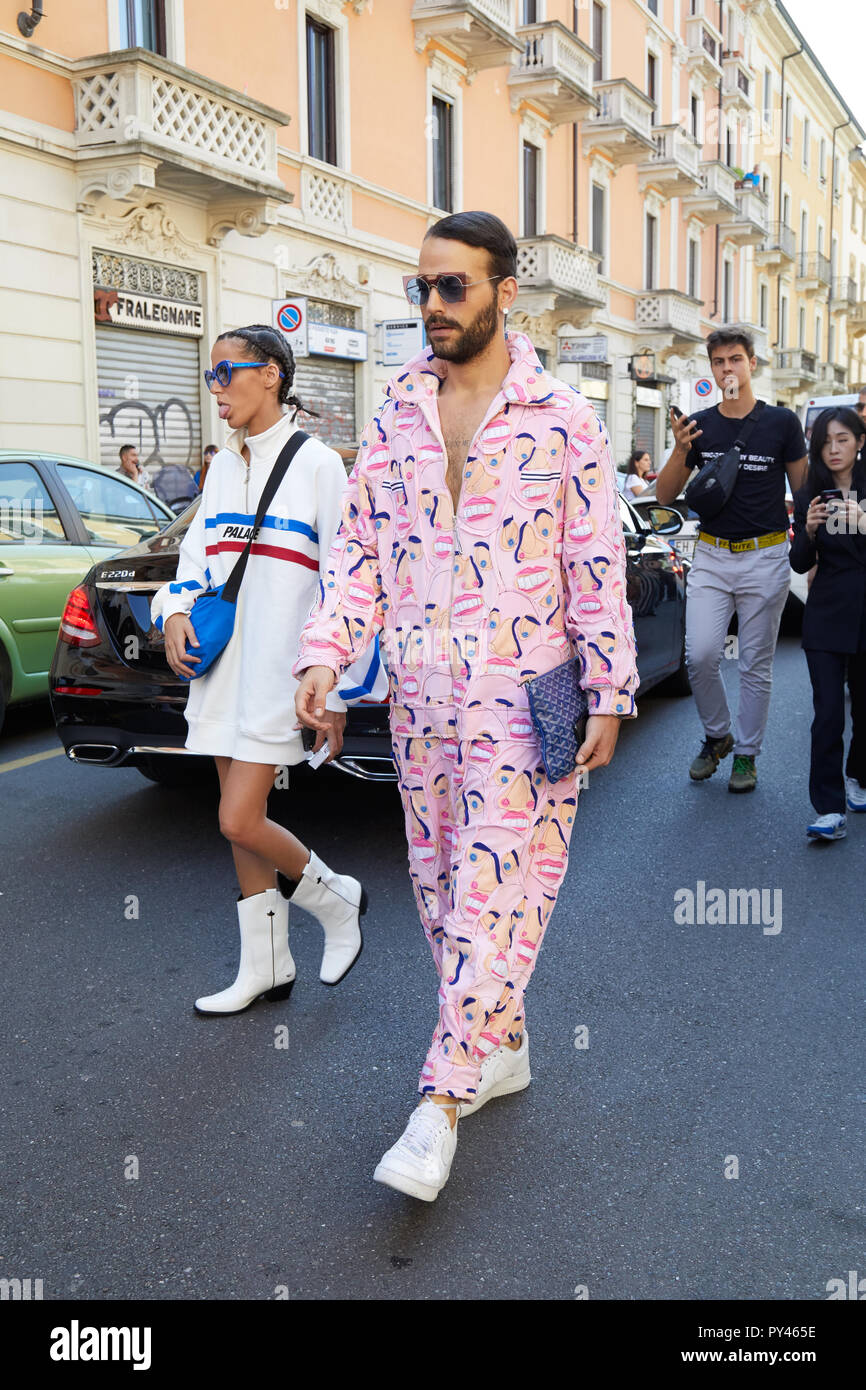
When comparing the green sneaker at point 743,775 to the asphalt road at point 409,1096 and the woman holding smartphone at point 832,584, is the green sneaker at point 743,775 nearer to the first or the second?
the woman holding smartphone at point 832,584

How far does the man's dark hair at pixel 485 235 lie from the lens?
2631 millimetres

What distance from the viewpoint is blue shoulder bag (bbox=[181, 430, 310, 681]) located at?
3.40 metres

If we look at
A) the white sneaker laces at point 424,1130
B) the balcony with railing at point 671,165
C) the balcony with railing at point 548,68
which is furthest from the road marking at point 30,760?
the balcony with railing at point 671,165

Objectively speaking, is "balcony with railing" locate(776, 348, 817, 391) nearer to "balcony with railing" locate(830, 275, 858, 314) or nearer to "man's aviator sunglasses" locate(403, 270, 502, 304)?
"balcony with railing" locate(830, 275, 858, 314)

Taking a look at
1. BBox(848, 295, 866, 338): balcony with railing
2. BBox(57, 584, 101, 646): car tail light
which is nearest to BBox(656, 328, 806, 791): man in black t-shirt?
BBox(57, 584, 101, 646): car tail light

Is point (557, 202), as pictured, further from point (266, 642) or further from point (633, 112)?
point (266, 642)

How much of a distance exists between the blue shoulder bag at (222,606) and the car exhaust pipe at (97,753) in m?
1.77

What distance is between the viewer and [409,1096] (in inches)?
124

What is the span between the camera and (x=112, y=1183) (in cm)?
276

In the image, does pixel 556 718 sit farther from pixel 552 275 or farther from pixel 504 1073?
pixel 552 275

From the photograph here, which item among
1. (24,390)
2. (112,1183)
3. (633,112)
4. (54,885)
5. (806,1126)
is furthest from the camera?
(633,112)

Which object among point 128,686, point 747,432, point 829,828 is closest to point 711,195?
point 747,432
